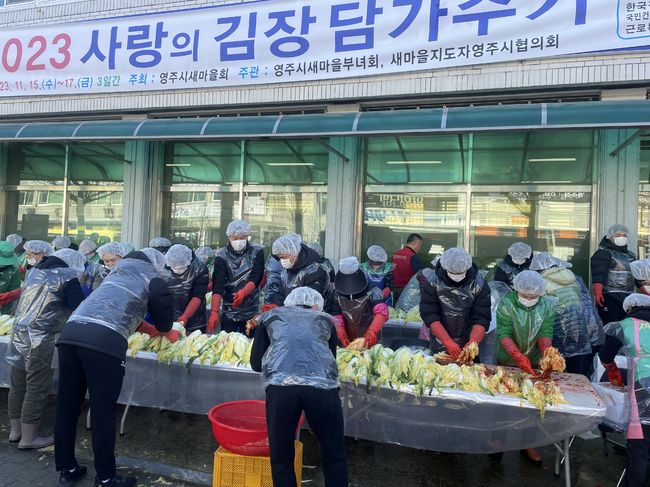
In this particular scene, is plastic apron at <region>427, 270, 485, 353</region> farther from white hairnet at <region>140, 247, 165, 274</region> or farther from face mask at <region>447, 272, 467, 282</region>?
white hairnet at <region>140, 247, 165, 274</region>

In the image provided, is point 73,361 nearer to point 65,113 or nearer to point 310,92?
point 310,92

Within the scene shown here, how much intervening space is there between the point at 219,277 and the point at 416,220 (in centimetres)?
353

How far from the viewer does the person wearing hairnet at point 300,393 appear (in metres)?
2.96

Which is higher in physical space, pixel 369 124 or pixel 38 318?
pixel 369 124

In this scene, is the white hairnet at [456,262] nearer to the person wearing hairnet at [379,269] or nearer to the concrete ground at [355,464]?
the concrete ground at [355,464]

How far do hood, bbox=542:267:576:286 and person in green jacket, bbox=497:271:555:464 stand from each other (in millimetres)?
755

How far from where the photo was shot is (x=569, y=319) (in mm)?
4809

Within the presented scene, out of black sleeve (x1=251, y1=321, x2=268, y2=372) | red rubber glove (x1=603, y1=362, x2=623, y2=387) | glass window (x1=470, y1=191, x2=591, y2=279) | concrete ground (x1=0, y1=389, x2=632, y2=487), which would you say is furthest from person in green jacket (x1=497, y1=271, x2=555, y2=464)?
glass window (x1=470, y1=191, x2=591, y2=279)

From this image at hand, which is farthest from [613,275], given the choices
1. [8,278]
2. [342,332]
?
[8,278]

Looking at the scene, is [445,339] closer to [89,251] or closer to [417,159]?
[417,159]

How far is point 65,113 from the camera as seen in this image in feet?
29.4

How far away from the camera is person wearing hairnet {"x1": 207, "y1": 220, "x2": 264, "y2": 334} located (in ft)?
18.4

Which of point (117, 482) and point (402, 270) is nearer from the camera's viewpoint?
point (117, 482)

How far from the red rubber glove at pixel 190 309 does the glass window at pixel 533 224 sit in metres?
4.21
